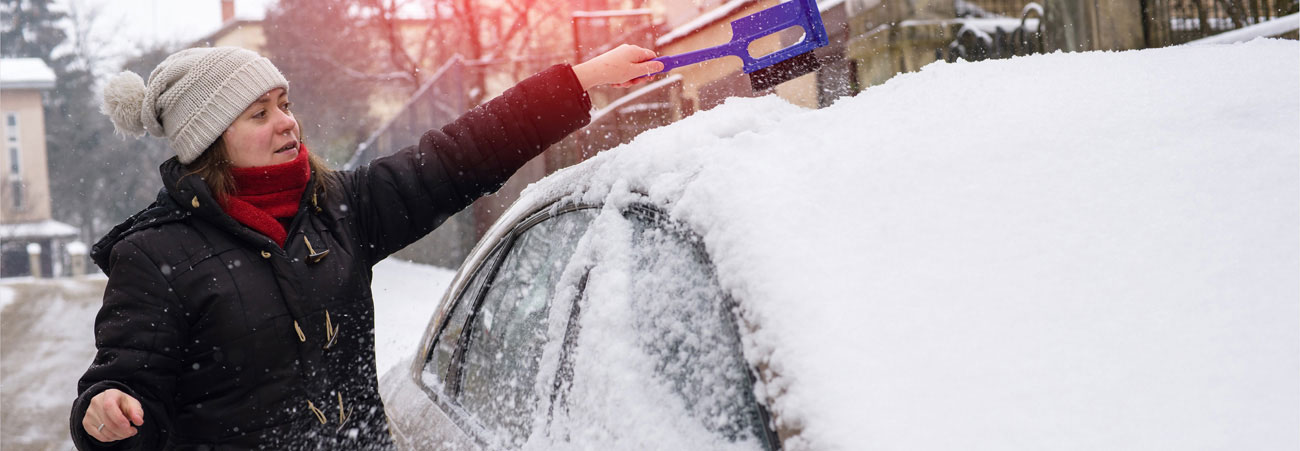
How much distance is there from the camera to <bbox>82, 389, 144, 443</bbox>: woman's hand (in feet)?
6.20

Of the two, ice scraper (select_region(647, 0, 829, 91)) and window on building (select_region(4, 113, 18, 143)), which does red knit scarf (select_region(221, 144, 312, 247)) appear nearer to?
ice scraper (select_region(647, 0, 829, 91))

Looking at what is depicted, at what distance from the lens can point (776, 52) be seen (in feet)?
7.63

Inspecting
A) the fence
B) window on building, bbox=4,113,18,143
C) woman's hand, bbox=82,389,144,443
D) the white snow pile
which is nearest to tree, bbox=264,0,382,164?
the white snow pile

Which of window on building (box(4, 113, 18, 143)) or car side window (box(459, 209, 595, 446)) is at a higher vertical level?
window on building (box(4, 113, 18, 143))

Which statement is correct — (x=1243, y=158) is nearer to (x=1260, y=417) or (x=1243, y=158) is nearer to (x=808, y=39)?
(x=1260, y=417)

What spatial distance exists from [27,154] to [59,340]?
3844 cm

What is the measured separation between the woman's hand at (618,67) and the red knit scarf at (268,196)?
0.76m

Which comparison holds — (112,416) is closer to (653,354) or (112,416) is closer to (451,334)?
(451,334)

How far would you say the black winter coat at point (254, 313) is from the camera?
80.4 inches

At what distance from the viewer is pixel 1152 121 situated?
1.50 metres

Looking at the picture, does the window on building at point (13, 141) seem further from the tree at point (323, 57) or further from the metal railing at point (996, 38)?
the metal railing at point (996, 38)

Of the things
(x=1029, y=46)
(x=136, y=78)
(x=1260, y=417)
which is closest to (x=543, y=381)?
(x=1260, y=417)

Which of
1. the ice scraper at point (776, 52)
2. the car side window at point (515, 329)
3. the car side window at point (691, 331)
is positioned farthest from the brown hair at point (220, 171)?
the car side window at point (691, 331)

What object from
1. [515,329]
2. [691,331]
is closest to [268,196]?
[515,329]
